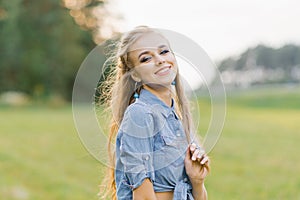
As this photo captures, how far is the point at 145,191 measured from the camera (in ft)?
5.91

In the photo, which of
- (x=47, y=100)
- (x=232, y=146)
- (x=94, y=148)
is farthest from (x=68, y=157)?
(x=47, y=100)

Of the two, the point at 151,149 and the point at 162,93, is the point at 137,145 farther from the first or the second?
the point at 162,93

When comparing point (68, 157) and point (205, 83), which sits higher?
point (68, 157)

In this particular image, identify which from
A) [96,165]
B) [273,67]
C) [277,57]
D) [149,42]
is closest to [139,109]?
[149,42]

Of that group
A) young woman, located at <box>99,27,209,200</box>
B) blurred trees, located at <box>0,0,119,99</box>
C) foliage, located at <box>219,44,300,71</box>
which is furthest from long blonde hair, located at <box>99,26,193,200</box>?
foliage, located at <box>219,44,300,71</box>

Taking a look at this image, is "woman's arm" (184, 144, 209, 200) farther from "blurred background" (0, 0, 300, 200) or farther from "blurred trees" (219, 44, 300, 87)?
"blurred trees" (219, 44, 300, 87)

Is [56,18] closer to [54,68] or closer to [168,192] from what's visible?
[54,68]

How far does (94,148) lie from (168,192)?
0.95ft

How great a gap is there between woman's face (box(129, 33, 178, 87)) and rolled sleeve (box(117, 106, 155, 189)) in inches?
4.4

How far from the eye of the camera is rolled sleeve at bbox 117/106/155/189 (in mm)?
1800

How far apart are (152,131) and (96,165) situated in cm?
656

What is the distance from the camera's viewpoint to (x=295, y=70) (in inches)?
1660

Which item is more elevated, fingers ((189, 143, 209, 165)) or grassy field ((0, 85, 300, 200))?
grassy field ((0, 85, 300, 200))

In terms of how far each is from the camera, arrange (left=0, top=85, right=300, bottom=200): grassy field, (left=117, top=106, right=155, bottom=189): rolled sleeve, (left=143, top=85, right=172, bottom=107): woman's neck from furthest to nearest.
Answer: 1. (left=0, top=85, right=300, bottom=200): grassy field
2. (left=143, top=85, right=172, bottom=107): woman's neck
3. (left=117, top=106, right=155, bottom=189): rolled sleeve
